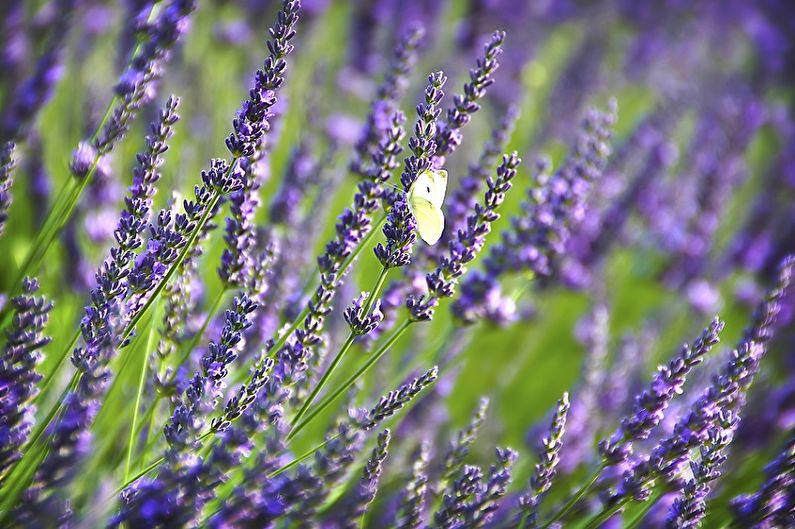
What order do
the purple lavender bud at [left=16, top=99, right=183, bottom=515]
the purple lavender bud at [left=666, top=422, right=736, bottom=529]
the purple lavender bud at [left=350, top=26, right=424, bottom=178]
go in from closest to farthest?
the purple lavender bud at [left=16, top=99, right=183, bottom=515]
the purple lavender bud at [left=666, top=422, right=736, bottom=529]
the purple lavender bud at [left=350, top=26, right=424, bottom=178]

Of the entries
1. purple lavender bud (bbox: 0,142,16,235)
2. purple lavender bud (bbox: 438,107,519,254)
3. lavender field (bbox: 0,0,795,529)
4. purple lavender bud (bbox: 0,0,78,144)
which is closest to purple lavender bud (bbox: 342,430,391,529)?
lavender field (bbox: 0,0,795,529)

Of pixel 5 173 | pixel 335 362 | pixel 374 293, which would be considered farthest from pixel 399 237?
pixel 5 173

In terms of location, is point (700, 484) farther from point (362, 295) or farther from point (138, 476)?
point (138, 476)

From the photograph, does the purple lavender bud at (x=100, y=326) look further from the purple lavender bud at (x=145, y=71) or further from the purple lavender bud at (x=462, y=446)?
the purple lavender bud at (x=462, y=446)

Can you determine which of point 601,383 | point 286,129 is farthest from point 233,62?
point 601,383

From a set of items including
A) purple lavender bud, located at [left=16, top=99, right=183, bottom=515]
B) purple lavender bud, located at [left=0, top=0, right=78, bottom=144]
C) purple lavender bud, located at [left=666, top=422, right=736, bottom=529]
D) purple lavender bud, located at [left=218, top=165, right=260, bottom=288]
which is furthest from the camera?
purple lavender bud, located at [left=0, top=0, right=78, bottom=144]

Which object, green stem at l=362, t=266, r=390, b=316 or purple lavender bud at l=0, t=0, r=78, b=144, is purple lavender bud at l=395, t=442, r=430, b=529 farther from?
purple lavender bud at l=0, t=0, r=78, b=144

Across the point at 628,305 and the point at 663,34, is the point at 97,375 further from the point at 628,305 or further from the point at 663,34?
the point at 663,34

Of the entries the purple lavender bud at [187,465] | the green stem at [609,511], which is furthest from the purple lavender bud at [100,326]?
the green stem at [609,511]
